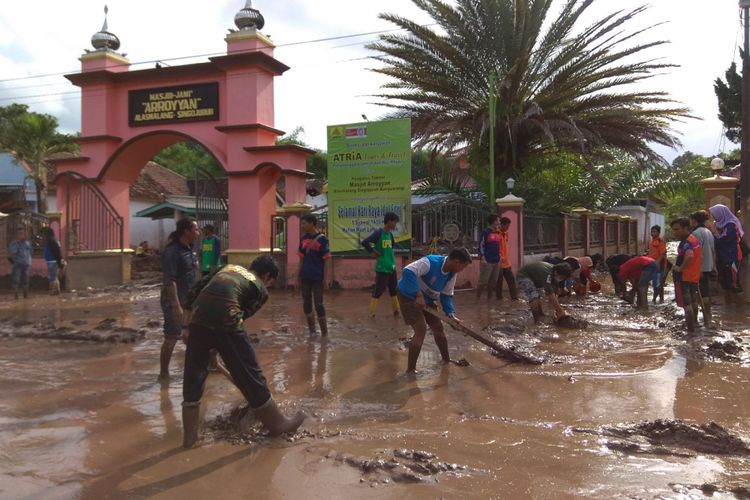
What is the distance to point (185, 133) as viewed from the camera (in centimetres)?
1395

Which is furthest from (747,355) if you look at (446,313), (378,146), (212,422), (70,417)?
(378,146)

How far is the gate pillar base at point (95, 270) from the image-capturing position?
47.6 ft

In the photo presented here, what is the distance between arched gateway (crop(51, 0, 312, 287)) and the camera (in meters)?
13.1

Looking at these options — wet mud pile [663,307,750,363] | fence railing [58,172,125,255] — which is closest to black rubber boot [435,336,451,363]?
wet mud pile [663,307,750,363]

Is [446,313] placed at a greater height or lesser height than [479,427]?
greater

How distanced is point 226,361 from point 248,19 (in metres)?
11.3

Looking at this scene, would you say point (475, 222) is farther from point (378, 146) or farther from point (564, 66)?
point (564, 66)

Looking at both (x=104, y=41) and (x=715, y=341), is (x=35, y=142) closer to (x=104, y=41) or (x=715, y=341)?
(x=104, y=41)

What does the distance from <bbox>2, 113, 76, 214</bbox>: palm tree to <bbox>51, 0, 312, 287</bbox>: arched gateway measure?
37.9ft

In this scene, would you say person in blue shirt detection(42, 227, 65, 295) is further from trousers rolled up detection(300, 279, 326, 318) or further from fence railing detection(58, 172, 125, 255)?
trousers rolled up detection(300, 279, 326, 318)

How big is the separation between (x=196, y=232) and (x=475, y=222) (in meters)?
7.95

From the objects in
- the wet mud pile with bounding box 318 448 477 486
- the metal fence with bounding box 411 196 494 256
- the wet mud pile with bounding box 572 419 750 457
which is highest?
the metal fence with bounding box 411 196 494 256

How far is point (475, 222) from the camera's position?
1239 centimetres

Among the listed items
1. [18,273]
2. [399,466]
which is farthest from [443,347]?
[18,273]
